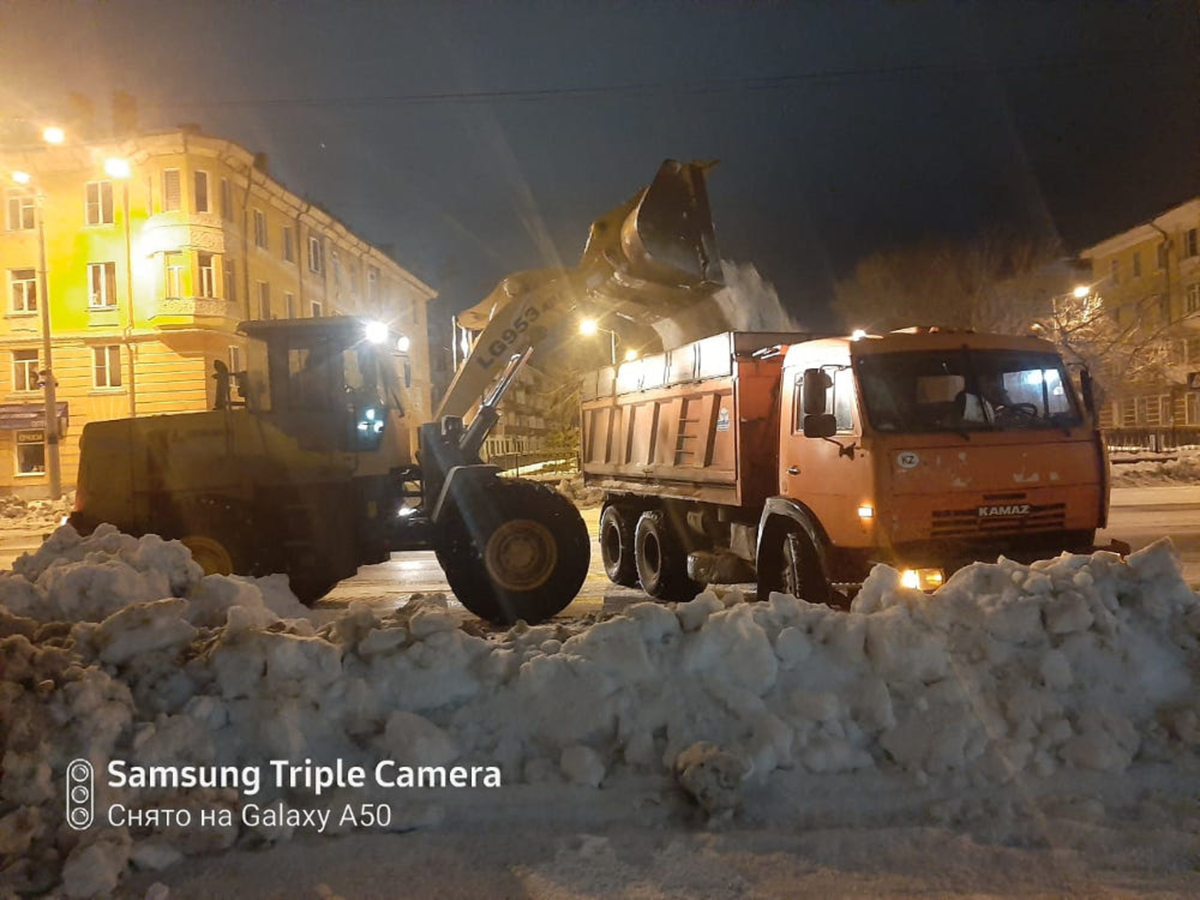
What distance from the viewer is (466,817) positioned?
4.12 meters

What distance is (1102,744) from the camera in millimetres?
4344

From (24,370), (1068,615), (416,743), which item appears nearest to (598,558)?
(1068,615)

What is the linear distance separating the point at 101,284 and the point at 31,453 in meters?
6.96

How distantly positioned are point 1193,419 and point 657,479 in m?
45.3

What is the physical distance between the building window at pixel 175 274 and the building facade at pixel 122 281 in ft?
0.12

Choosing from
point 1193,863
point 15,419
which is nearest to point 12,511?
point 15,419

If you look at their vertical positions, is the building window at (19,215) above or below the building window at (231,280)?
above

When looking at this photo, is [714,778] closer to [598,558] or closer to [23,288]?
[598,558]

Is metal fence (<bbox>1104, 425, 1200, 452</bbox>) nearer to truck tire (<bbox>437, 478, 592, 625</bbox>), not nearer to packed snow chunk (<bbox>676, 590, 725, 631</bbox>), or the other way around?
truck tire (<bbox>437, 478, 592, 625</bbox>)

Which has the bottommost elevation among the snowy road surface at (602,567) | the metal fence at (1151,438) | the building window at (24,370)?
the snowy road surface at (602,567)

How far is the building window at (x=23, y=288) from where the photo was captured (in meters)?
36.1

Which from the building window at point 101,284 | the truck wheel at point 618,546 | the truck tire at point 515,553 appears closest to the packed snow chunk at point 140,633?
the truck tire at point 515,553

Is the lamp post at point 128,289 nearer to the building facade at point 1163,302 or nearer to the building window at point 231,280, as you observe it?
the building window at point 231,280

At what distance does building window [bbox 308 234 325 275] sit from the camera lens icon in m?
40.4
